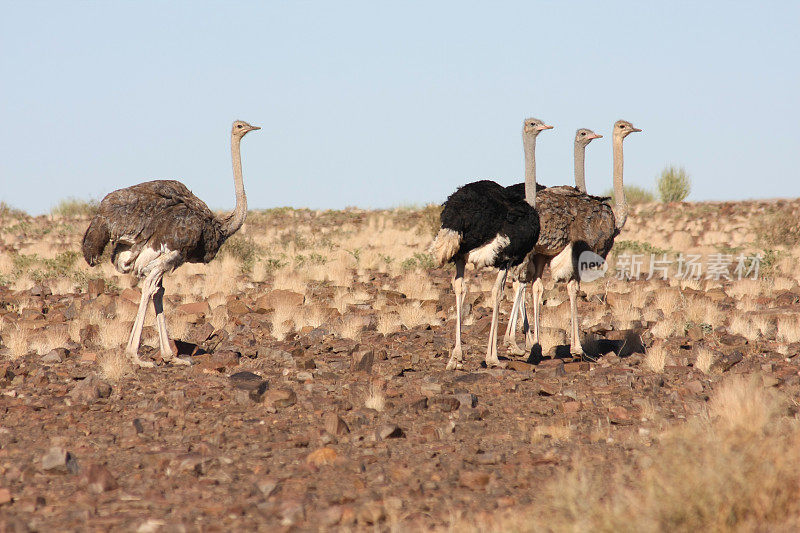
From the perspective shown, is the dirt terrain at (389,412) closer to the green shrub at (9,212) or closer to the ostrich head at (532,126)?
the ostrich head at (532,126)

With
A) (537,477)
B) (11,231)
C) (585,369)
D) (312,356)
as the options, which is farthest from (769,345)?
(11,231)

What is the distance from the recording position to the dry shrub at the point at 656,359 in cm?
995

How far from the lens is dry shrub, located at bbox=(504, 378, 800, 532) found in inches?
174

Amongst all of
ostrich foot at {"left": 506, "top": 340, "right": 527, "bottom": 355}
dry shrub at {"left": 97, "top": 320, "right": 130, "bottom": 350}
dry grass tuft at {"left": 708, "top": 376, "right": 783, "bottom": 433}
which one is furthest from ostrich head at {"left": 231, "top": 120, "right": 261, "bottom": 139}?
dry grass tuft at {"left": 708, "top": 376, "right": 783, "bottom": 433}

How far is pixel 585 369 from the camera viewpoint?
9.89 m

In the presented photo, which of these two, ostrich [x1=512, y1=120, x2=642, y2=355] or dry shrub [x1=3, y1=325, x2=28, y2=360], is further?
dry shrub [x1=3, y1=325, x2=28, y2=360]

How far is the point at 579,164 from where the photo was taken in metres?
11.4

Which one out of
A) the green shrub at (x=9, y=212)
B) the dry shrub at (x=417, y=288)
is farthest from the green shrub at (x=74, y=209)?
the dry shrub at (x=417, y=288)

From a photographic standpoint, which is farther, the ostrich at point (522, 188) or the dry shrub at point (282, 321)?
the dry shrub at point (282, 321)

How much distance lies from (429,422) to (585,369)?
305cm

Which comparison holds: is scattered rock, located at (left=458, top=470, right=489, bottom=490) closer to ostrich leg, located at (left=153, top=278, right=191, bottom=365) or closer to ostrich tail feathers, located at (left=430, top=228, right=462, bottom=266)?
ostrich tail feathers, located at (left=430, top=228, right=462, bottom=266)

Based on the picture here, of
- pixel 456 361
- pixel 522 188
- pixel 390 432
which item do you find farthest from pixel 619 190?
pixel 390 432

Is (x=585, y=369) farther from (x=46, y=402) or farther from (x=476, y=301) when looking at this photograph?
(x=46, y=402)

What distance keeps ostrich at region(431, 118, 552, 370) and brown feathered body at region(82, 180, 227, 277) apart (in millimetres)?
2744
